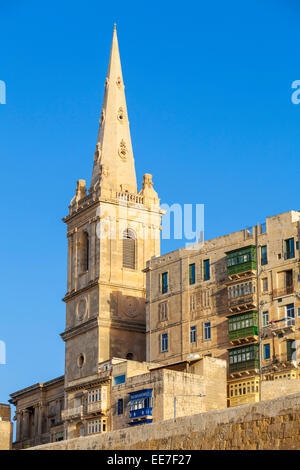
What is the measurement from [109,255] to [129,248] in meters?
2.56

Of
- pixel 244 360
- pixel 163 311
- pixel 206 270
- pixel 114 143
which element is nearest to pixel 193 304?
pixel 206 270

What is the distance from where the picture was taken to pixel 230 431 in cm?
3438

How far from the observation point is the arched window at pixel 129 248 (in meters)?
82.2

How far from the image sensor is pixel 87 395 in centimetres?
7112

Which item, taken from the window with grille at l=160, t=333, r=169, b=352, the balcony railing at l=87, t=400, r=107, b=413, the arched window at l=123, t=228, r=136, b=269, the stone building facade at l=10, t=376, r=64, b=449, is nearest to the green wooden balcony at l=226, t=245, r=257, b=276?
the window with grille at l=160, t=333, r=169, b=352

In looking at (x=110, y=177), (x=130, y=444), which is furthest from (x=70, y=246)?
(x=130, y=444)

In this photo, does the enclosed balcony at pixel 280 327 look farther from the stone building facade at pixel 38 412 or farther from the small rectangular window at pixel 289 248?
the stone building facade at pixel 38 412

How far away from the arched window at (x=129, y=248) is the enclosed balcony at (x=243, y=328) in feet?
54.3

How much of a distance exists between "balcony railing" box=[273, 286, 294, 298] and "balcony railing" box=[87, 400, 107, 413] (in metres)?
13.4

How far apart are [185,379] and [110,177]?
25.8 m

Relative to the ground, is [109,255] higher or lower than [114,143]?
lower

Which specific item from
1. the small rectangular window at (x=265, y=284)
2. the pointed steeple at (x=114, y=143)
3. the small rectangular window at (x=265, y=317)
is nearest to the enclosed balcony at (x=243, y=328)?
the small rectangular window at (x=265, y=317)

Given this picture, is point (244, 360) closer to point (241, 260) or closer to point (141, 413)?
point (241, 260)
